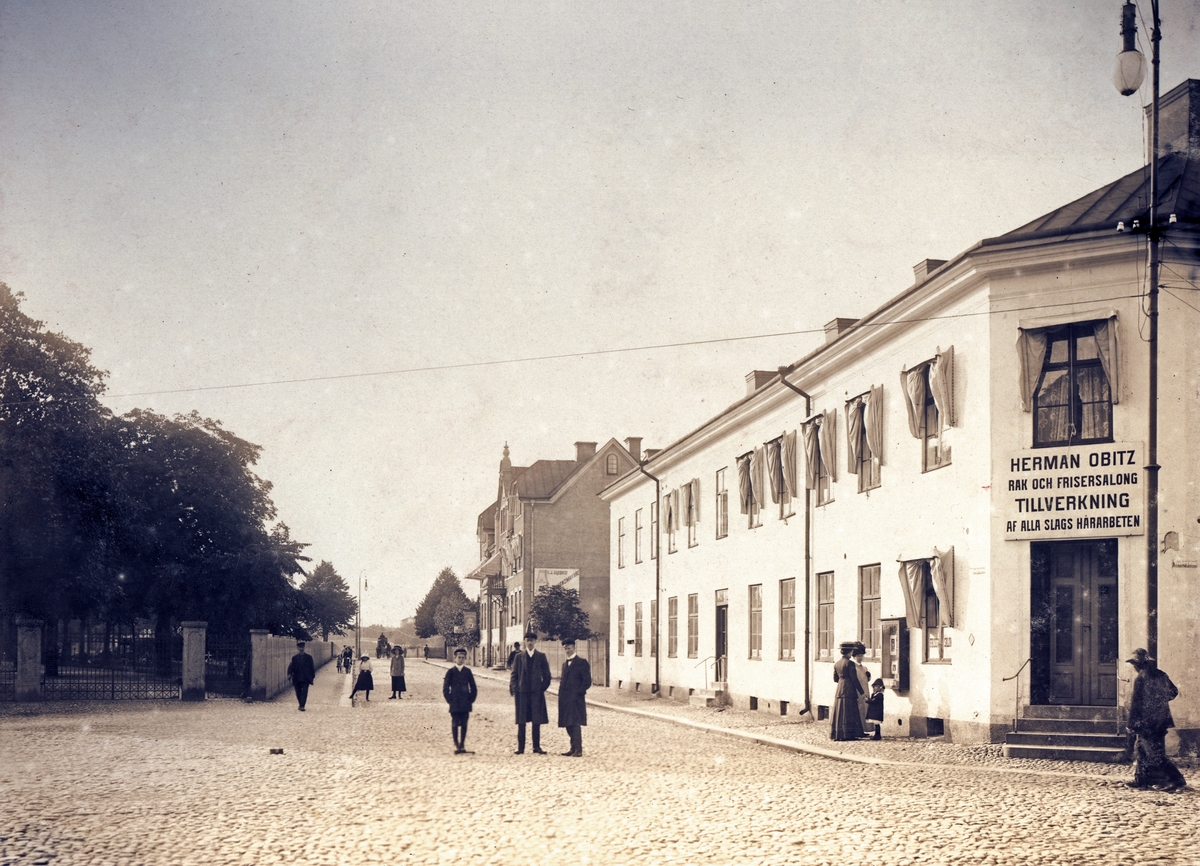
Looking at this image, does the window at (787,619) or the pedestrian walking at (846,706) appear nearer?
the pedestrian walking at (846,706)

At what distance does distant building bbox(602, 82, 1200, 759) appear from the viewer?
655 inches

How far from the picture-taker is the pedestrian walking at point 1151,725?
519 inches

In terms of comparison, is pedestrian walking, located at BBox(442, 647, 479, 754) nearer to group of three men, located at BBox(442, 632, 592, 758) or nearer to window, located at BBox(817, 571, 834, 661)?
group of three men, located at BBox(442, 632, 592, 758)

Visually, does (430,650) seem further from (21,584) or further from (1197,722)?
(1197,722)

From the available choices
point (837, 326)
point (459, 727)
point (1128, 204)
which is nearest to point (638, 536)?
point (837, 326)

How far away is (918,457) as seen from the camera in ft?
65.5

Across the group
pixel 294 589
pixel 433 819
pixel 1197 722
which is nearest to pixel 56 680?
pixel 294 589

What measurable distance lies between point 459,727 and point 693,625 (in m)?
17.4

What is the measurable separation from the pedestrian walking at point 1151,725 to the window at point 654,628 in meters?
24.9

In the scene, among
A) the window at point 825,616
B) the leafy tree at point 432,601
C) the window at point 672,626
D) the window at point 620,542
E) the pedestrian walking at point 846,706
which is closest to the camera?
the pedestrian walking at point 846,706

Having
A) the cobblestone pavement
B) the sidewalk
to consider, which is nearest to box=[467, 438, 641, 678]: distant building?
the sidewalk

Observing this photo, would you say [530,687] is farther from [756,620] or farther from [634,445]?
[634,445]

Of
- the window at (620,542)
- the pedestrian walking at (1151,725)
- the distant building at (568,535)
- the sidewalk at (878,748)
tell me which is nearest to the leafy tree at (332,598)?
the distant building at (568,535)

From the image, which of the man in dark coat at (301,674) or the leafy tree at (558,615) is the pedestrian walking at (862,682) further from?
the leafy tree at (558,615)
